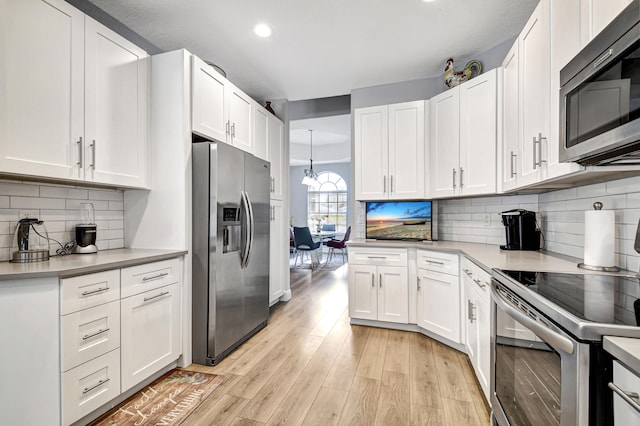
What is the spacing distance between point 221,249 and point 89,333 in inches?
38.1

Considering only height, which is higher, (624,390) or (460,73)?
(460,73)

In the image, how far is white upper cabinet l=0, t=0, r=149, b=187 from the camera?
160cm

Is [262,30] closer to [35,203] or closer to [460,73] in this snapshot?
[460,73]

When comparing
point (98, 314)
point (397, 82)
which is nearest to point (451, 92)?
point (397, 82)

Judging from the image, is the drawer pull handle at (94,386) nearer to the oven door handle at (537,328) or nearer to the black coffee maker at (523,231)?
the oven door handle at (537,328)

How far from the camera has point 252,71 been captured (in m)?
3.41

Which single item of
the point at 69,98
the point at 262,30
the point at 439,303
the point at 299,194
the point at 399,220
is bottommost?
the point at 439,303

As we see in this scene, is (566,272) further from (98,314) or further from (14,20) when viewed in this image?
(14,20)

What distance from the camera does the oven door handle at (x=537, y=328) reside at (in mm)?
854

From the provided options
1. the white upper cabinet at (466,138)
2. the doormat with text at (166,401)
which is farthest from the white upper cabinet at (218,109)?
the white upper cabinet at (466,138)

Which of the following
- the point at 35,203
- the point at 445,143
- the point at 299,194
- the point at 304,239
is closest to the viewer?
the point at 35,203

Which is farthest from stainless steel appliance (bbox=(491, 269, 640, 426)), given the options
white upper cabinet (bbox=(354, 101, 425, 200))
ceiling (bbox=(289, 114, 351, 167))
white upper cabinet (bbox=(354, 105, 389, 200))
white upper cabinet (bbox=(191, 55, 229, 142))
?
ceiling (bbox=(289, 114, 351, 167))

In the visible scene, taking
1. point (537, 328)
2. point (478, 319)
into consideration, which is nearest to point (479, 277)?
point (478, 319)

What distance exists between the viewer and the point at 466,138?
9.20ft
